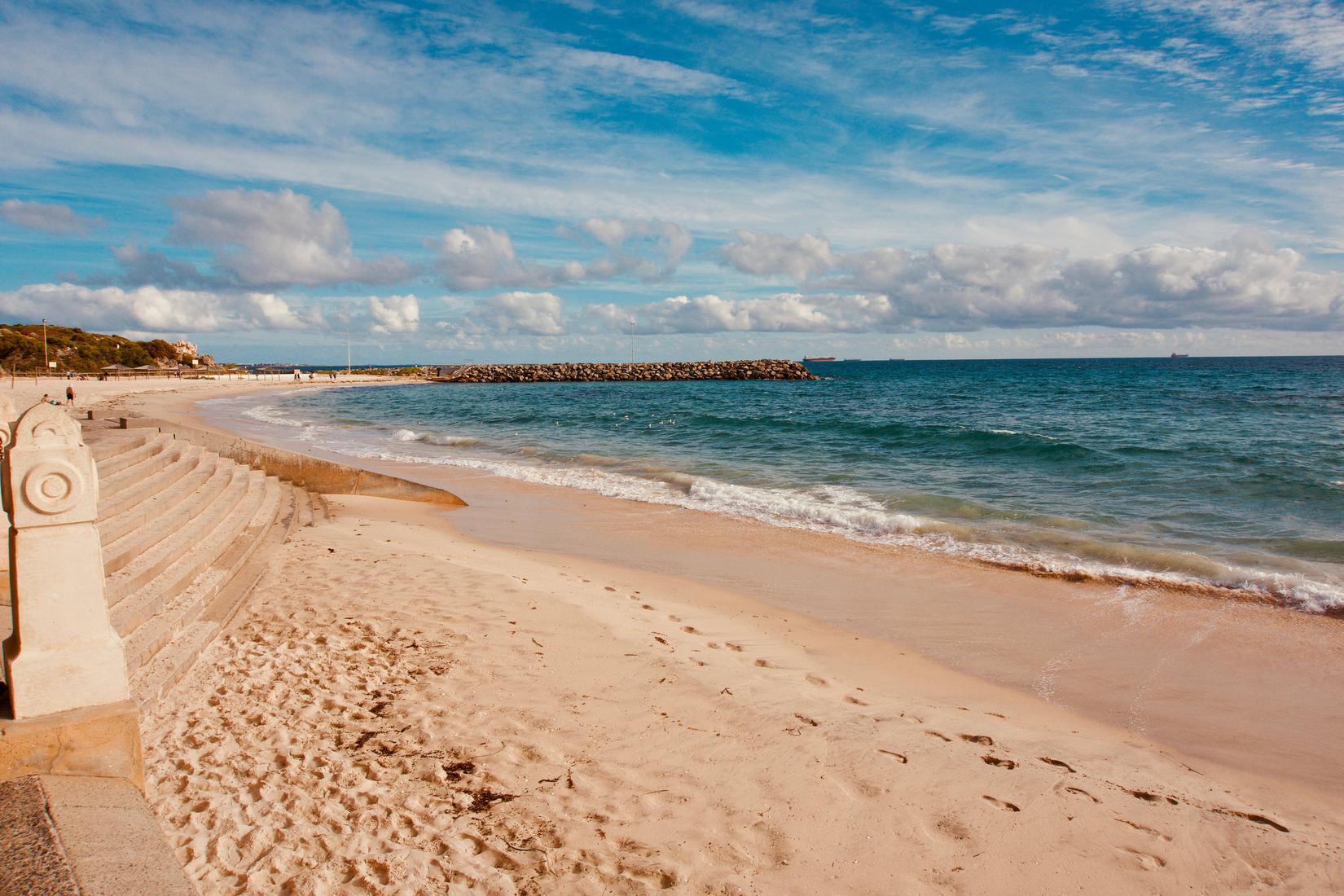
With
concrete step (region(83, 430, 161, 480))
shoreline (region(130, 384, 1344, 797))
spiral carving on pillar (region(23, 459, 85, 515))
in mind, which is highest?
spiral carving on pillar (region(23, 459, 85, 515))

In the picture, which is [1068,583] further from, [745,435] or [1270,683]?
[745,435]

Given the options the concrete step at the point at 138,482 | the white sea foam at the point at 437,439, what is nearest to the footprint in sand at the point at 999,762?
the concrete step at the point at 138,482

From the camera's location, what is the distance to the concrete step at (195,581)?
4965 mm

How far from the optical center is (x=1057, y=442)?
67.2 feet

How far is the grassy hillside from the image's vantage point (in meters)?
49.4

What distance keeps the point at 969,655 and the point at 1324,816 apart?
2.65 meters

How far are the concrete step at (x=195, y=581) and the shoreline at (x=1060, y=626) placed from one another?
3.22m

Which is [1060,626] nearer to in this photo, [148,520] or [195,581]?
[195,581]

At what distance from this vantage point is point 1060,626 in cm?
729

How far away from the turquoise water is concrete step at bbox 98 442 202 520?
794 cm

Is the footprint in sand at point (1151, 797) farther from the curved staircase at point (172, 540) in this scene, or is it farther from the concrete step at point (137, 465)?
the concrete step at point (137, 465)

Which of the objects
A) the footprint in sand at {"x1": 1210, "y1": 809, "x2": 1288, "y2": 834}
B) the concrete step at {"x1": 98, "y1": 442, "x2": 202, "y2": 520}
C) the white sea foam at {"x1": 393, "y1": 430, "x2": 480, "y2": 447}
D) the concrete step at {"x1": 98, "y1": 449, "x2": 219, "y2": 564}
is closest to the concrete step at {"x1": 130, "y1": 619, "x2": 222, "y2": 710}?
the concrete step at {"x1": 98, "y1": 449, "x2": 219, "y2": 564}

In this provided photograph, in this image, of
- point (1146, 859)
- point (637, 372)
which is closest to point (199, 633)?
point (1146, 859)

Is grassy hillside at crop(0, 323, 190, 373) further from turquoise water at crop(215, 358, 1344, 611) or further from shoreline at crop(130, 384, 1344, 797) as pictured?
shoreline at crop(130, 384, 1344, 797)
